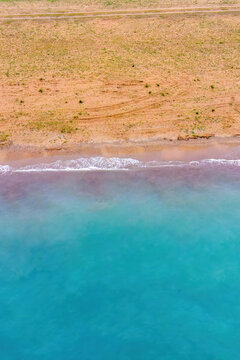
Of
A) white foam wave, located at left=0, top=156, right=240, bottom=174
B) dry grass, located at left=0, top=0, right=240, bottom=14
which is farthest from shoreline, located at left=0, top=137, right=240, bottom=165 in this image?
dry grass, located at left=0, top=0, right=240, bottom=14

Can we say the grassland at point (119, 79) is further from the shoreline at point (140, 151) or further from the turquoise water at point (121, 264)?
the turquoise water at point (121, 264)

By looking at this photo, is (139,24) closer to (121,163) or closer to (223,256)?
(121,163)

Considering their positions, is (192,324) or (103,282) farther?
(103,282)

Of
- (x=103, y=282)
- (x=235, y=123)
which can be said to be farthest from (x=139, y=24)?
(x=103, y=282)

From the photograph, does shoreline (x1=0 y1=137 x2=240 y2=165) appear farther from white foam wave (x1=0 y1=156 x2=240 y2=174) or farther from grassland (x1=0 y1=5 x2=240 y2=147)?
grassland (x1=0 y1=5 x2=240 y2=147)

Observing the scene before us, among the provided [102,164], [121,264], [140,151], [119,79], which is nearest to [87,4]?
[119,79]
